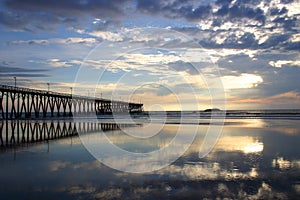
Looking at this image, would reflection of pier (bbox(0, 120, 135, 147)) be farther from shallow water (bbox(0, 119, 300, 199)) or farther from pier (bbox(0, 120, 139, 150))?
shallow water (bbox(0, 119, 300, 199))

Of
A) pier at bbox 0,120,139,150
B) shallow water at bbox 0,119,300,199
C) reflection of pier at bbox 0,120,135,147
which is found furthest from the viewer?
reflection of pier at bbox 0,120,135,147

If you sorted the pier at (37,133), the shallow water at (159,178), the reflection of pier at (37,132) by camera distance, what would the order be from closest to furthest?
the shallow water at (159,178) < the pier at (37,133) < the reflection of pier at (37,132)

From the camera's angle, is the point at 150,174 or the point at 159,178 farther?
the point at 150,174

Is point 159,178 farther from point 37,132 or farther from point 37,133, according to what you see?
point 37,132

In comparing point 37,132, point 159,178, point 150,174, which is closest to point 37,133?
point 37,132

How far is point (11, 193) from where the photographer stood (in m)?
6.52

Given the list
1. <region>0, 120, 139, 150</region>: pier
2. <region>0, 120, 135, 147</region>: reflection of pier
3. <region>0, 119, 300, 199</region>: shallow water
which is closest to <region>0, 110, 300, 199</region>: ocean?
<region>0, 119, 300, 199</region>: shallow water

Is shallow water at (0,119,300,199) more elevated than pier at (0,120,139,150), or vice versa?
shallow water at (0,119,300,199)

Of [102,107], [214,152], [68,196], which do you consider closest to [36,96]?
[102,107]

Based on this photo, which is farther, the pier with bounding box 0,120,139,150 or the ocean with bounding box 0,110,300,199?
the pier with bounding box 0,120,139,150

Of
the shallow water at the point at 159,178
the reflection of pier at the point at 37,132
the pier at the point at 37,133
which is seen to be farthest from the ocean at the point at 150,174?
the reflection of pier at the point at 37,132

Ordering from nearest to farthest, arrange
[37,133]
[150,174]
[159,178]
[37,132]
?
1. [159,178]
2. [150,174]
3. [37,133]
4. [37,132]

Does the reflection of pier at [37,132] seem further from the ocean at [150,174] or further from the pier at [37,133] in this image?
the ocean at [150,174]

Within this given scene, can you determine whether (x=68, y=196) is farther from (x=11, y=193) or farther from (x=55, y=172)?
(x=55, y=172)
